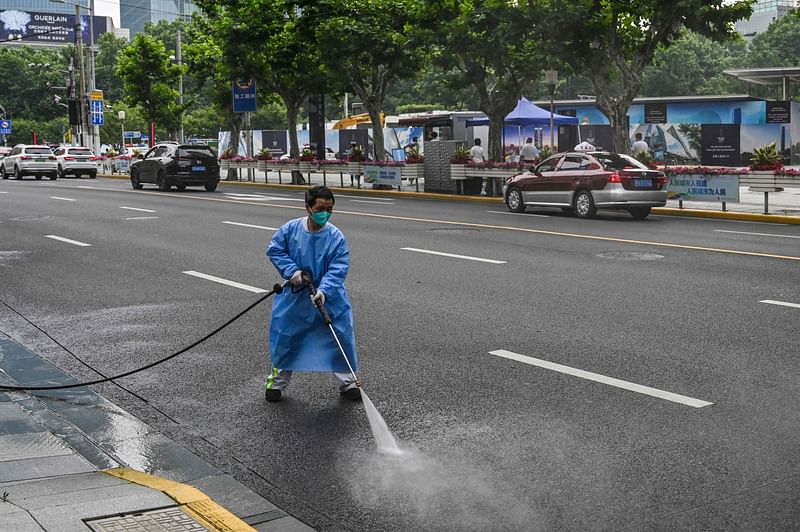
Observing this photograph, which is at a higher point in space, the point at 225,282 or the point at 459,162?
the point at 459,162

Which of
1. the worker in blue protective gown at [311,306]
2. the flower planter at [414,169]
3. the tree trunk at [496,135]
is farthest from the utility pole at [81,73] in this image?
the worker in blue protective gown at [311,306]

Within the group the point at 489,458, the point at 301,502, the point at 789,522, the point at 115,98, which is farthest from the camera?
the point at 115,98

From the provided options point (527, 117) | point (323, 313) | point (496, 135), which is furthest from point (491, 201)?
point (323, 313)

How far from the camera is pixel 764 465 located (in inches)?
206

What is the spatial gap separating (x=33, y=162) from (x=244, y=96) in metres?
12.1

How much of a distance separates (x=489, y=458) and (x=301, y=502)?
1114 mm

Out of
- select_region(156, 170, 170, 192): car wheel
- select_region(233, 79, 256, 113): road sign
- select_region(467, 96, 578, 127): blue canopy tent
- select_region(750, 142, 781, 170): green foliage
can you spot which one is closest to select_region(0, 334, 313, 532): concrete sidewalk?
select_region(750, 142, 781, 170): green foliage

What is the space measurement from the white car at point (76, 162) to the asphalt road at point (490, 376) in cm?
3357

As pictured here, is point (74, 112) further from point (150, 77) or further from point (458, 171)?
point (458, 171)

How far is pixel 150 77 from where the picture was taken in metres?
51.6

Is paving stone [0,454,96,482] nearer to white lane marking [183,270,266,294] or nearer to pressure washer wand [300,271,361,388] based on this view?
pressure washer wand [300,271,361,388]

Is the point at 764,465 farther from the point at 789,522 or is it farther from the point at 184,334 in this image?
the point at 184,334

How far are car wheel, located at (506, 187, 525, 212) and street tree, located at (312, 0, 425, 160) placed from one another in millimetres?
9168

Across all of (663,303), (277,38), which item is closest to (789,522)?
(663,303)
